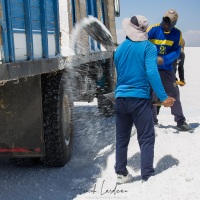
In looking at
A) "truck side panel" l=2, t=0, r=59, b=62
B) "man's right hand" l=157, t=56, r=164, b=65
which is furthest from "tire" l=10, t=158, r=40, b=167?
"man's right hand" l=157, t=56, r=164, b=65

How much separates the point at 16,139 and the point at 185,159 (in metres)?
1.84

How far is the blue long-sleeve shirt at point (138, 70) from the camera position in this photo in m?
4.18

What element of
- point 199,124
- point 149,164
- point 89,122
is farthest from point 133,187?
point 89,122

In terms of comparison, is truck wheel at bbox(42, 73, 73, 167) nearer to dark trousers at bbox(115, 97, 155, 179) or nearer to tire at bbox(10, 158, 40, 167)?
tire at bbox(10, 158, 40, 167)

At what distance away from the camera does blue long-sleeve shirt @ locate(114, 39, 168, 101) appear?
4.18m

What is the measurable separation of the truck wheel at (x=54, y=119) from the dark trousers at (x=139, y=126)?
649 millimetres

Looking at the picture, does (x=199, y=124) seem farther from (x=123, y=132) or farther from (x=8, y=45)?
(x=8, y=45)

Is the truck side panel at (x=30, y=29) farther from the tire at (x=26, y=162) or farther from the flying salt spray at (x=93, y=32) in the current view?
the tire at (x=26, y=162)

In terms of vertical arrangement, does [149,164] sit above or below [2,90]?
below

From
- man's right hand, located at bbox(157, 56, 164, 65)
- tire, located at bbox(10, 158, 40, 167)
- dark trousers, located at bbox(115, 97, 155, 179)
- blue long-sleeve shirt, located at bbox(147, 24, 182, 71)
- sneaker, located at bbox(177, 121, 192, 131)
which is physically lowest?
tire, located at bbox(10, 158, 40, 167)

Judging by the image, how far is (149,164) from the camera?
171 inches

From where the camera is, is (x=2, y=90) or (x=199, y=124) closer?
(x=2, y=90)

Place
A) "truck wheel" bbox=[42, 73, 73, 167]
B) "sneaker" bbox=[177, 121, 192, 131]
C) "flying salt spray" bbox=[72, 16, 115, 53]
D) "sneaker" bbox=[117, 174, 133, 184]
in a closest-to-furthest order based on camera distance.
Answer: "sneaker" bbox=[117, 174, 133, 184] < "truck wheel" bbox=[42, 73, 73, 167] < "flying salt spray" bbox=[72, 16, 115, 53] < "sneaker" bbox=[177, 121, 192, 131]

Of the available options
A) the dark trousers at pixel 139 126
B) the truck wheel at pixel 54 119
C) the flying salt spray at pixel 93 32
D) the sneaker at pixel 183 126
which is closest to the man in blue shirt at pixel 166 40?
the sneaker at pixel 183 126
